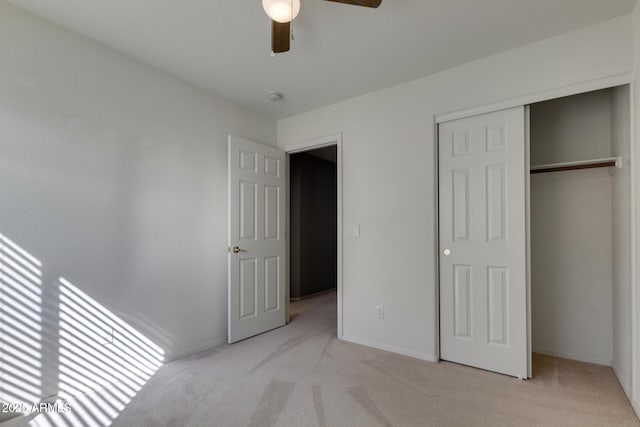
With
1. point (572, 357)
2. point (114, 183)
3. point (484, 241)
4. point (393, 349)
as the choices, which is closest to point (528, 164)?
point (484, 241)

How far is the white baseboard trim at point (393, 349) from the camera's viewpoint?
2.74 meters

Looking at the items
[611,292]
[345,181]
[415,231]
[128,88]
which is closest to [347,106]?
[345,181]

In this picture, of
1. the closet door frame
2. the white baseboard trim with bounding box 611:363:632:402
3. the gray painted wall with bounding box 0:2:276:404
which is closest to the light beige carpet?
the white baseboard trim with bounding box 611:363:632:402

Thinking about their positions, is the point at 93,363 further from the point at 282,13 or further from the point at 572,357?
the point at 572,357

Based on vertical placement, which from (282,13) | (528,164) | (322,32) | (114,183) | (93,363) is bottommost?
(93,363)

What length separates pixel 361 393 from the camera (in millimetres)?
2199

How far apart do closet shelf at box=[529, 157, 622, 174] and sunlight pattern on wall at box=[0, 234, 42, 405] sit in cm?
389

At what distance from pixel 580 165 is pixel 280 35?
2.60m

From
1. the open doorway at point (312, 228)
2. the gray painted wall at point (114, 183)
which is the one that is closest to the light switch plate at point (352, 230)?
the gray painted wall at point (114, 183)

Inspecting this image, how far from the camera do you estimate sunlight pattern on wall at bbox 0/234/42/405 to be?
1.92 meters

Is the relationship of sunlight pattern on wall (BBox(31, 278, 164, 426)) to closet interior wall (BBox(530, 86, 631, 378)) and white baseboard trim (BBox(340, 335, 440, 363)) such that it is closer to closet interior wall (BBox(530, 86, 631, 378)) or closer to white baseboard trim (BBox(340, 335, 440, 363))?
white baseboard trim (BBox(340, 335, 440, 363))

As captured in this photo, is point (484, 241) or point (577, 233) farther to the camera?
point (577, 233)

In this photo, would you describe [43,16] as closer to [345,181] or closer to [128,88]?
[128,88]

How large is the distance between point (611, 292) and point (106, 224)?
13.4 feet
